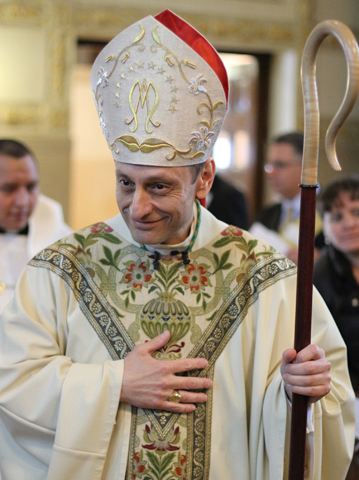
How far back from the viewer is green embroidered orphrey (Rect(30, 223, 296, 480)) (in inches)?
65.9

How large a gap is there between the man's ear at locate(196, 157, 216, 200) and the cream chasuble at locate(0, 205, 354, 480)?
154 mm

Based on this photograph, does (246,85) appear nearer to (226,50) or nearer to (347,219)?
(226,50)

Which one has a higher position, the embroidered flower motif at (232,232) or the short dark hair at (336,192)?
the short dark hair at (336,192)

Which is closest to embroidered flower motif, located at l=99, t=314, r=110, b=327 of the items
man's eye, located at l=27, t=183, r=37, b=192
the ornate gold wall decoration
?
man's eye, located at l=27, t=183, r=37, b=192

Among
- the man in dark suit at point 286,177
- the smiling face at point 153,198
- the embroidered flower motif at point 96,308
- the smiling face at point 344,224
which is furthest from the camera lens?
the man in dark suit at point 286,177

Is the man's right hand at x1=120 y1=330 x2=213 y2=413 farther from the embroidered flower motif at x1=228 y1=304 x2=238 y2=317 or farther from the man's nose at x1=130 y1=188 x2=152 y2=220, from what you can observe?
the man's nose at x1=130 y1=188 x2=152 y2=220

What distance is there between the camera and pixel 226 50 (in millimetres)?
7652

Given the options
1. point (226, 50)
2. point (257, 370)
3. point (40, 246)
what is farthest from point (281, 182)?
point (226, 50)

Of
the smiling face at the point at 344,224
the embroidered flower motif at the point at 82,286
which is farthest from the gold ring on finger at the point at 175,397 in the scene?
the smiling face at the point at 344,224

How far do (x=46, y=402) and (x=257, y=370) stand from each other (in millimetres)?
593

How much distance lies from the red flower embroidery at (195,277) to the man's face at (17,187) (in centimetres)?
168

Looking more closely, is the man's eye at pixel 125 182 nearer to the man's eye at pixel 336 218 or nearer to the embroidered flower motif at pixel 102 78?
the embroidered flower motif at pixel 102 78

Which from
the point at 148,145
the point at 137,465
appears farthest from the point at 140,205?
the point at 137,465

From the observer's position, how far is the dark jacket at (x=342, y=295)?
275 cm
